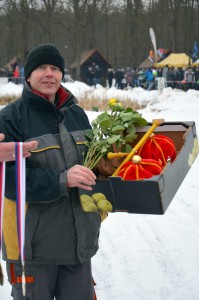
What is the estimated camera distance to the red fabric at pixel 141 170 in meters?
2.08

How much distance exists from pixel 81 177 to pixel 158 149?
0.50 metres

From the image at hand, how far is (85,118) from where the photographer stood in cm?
256

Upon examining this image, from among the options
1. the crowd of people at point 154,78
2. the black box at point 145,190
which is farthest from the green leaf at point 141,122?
the crowd of people at point 154,78

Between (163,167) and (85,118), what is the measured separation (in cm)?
61

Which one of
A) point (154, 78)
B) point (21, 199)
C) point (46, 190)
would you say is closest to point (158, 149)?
point (46, 190)

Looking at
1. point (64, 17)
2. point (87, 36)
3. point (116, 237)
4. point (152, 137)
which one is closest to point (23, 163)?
point (152, 137)

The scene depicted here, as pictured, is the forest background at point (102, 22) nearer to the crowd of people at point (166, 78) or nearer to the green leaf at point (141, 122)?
the crowd of people at point (166, 78)

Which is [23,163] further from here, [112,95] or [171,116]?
[112,95]

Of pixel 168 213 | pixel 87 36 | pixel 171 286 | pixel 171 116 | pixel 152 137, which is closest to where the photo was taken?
pixel 152 137

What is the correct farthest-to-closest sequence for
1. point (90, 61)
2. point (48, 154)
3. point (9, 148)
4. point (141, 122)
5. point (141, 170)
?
1. point (90, 61)
2. point (141, 122)
3. point (48, 154)
4. point (141, 170)
5. point (9, 148)

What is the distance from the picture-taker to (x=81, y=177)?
2.02 m

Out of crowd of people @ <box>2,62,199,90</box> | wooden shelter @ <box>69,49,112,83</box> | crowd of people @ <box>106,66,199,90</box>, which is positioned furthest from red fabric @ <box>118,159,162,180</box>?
wooden shelter @ <box>69,49,112,83</box>

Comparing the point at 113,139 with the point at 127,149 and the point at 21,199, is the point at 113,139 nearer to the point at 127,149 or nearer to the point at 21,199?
the point at 127,149

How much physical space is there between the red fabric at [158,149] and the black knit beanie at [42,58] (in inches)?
24.7
